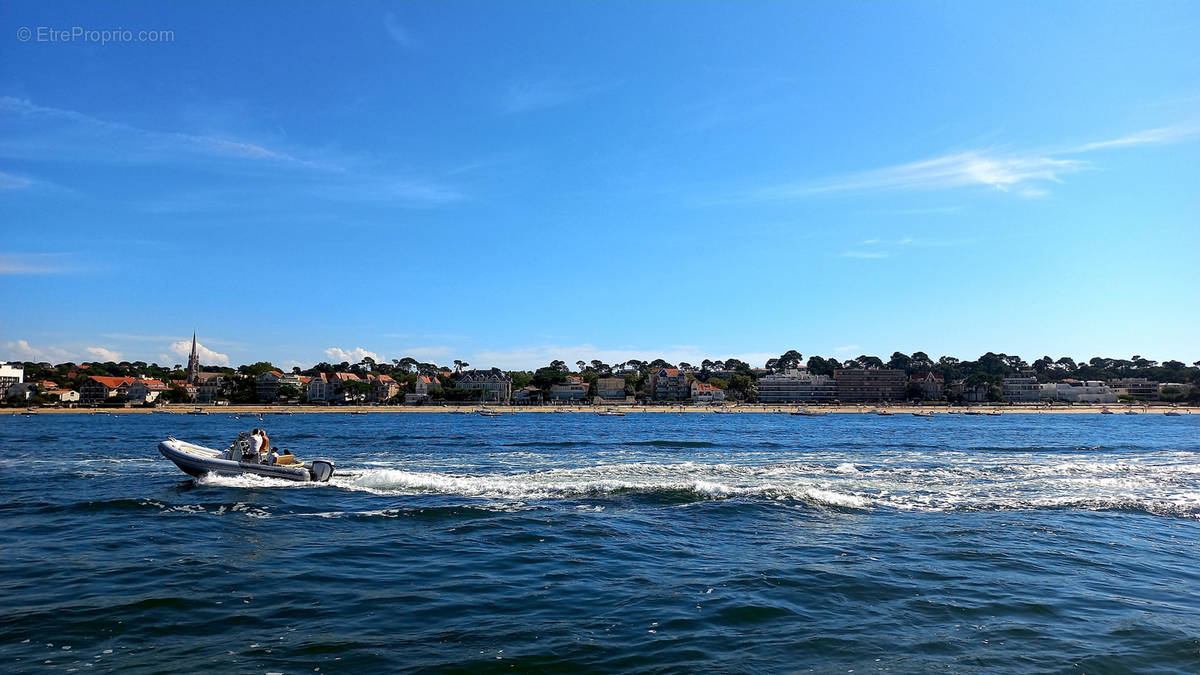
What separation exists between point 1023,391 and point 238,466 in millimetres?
215589

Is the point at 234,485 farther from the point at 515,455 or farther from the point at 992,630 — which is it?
the point at 992,630

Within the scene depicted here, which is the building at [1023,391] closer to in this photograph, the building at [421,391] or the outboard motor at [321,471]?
the building at [421,391]

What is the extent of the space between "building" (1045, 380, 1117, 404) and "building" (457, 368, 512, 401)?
148 m

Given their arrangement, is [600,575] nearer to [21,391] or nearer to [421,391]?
[421,391]

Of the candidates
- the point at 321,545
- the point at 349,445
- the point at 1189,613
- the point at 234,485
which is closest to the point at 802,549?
the point at 1189,613

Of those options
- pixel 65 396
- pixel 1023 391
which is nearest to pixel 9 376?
pixel 65 396

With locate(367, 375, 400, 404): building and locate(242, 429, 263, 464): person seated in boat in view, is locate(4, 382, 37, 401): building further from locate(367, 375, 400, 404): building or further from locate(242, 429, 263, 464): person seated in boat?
locate(242, 429, 263, 464): person seated in boat

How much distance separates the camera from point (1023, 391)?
198m

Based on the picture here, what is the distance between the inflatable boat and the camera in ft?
85.8

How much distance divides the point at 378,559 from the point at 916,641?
1002cm

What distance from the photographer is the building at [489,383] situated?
618 feet

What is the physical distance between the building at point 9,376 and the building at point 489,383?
98354mm

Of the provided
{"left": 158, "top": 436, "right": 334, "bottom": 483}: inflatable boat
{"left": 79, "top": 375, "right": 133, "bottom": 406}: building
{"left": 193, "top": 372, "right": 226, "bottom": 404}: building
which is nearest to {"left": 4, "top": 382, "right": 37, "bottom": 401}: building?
{"left": 79, "top": 375, "right": 133, "bottom": 406}: building

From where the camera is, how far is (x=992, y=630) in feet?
32.9
